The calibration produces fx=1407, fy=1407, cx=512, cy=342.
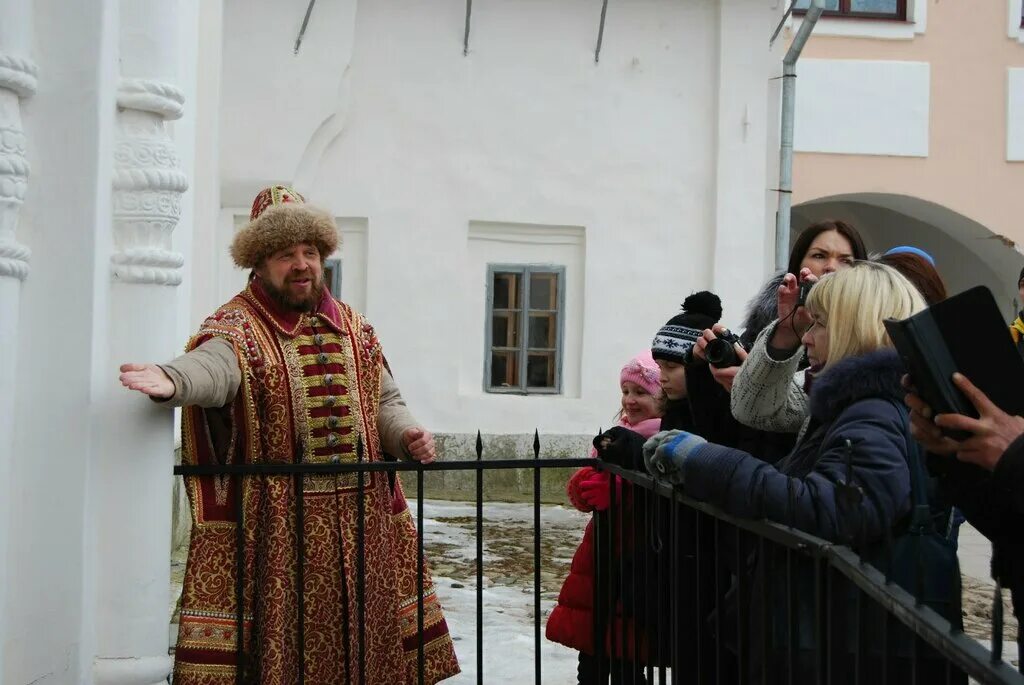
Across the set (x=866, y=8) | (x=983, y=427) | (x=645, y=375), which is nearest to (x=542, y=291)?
(x=866, y=8)

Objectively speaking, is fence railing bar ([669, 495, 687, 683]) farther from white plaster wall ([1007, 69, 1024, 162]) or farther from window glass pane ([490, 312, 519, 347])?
white plaster wall ([1007, 69, 1024, 162])

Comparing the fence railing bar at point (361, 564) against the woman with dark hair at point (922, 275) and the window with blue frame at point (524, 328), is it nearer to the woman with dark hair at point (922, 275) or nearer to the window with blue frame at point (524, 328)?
the woman with dark hair at point (922, 275)

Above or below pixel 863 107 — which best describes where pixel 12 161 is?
below

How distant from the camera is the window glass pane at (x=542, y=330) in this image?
497 inches

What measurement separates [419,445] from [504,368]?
8.69 meters

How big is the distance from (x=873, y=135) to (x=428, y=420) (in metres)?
4.88

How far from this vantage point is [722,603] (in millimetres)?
2928

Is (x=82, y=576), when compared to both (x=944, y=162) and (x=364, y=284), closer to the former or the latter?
(x=364, y=284)

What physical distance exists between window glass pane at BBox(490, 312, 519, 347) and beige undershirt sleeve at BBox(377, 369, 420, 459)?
8.37 m

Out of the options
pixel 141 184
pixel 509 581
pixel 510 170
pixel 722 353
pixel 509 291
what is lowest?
pixel 509 581

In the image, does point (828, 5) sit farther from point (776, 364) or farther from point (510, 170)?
point (776, 364)

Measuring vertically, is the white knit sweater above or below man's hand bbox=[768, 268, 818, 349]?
below

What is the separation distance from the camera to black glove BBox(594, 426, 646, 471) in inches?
141

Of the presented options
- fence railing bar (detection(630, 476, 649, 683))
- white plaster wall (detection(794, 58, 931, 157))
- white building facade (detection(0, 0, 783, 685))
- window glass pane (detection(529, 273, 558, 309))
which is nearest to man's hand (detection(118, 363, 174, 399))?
fence railing bar (detection(630, 476, 649, 683))
